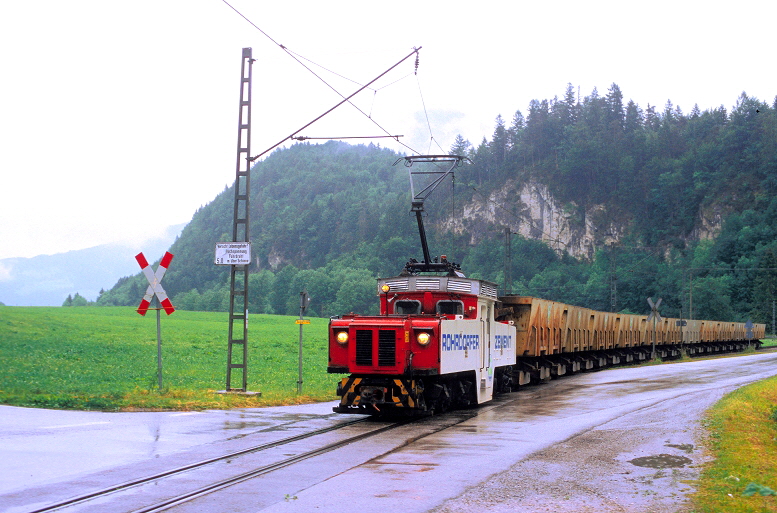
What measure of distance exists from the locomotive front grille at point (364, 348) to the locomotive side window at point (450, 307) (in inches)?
113

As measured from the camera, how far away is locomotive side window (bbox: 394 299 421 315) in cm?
1844

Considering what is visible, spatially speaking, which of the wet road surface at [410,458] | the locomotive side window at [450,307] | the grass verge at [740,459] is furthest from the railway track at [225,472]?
the grass verge at [740,459]

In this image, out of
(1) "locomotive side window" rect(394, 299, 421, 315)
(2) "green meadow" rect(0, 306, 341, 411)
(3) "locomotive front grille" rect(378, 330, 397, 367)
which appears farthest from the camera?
(1) "locomotive side window" rect(394, 299, 421, 315)

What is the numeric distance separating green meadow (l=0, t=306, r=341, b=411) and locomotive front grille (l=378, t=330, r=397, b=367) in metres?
3.98

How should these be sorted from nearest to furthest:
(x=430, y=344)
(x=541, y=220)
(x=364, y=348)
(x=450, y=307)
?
(x=430, y=344) → (x=364, y=348) → (x=450, y=307) → (x=541, y=220)

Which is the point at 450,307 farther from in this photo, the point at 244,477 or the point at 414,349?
the point at 244,477

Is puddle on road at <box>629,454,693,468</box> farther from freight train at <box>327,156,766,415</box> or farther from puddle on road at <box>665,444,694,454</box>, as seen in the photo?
freight train at <box>327,156,766,415</box>

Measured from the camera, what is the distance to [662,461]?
11.2m

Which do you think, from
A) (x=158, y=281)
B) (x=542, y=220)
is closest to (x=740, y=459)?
(x=158, y=281)

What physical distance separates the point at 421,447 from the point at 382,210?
164111 mm

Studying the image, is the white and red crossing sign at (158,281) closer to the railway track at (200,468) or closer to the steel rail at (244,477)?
the railway track at (200,468)

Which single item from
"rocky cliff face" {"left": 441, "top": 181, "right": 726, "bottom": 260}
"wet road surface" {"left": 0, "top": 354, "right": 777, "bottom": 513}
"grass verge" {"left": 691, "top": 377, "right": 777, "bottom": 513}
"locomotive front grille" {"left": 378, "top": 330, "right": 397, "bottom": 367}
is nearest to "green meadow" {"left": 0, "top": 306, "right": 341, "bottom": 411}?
"wet road surface" {"left": 0, "top": 354, "right": 777, "bottom": 513}

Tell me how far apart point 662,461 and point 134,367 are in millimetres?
23262

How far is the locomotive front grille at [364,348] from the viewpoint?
15.8 meters
